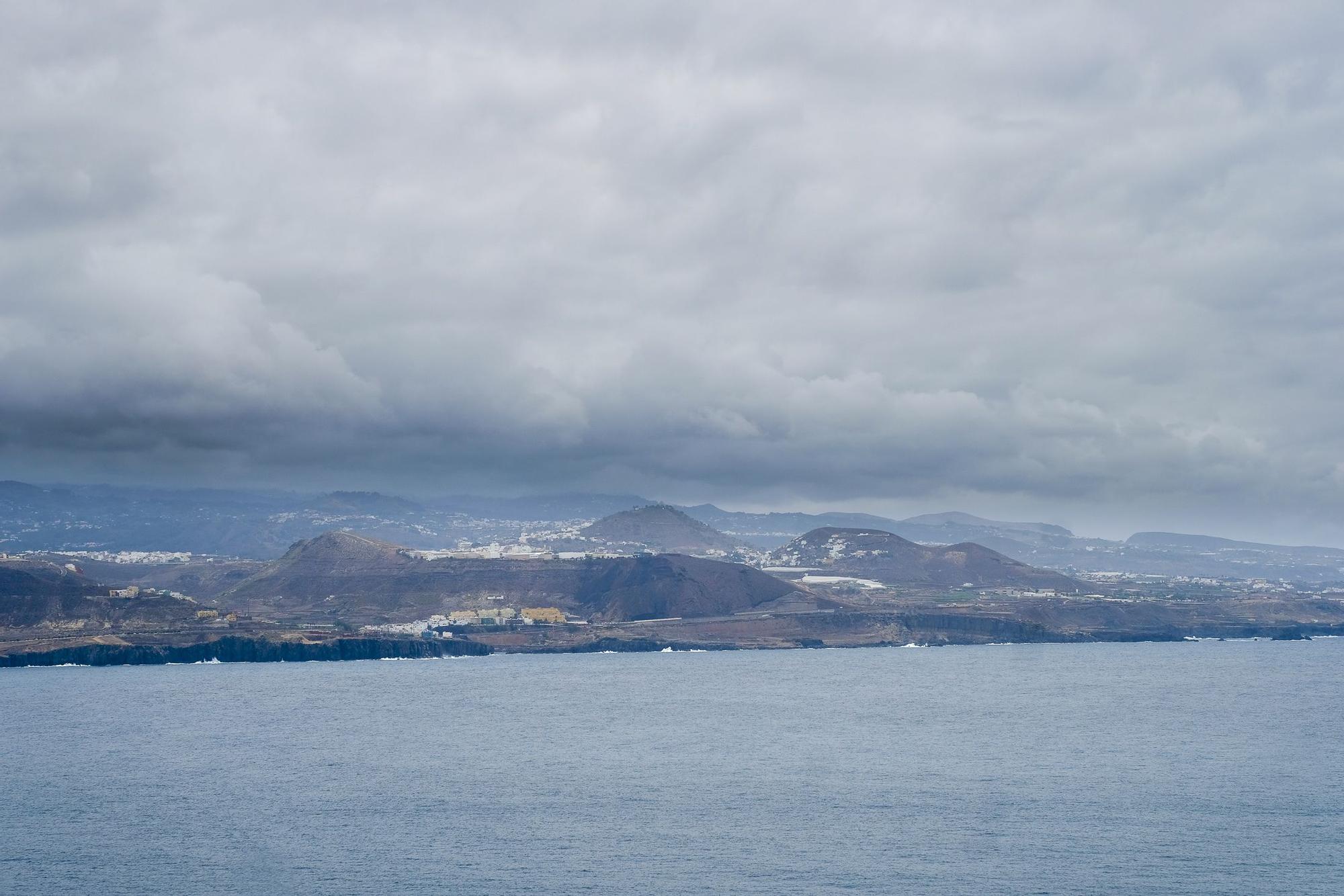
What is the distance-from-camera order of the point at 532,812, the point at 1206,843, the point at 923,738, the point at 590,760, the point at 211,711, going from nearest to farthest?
the point at 1206,843
the point at 532,812
the point at 590,760
the point at 923,738
the point at 211,711

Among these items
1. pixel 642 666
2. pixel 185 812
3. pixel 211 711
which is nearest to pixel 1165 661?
pixel 642 666

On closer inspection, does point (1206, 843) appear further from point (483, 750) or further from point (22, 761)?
point (22, 761)

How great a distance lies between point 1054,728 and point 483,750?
169ft

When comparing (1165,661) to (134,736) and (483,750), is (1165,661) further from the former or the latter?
(134,736)

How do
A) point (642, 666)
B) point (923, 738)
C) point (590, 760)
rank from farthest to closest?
1. point (642, 666)
2. point (923, 738)
3. point (590, 760)

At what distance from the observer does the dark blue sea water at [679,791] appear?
2697 inches

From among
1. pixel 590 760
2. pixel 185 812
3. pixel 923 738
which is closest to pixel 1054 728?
pixel 923 738

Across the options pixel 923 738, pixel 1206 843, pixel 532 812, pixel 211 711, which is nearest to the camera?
pixel 1206 843

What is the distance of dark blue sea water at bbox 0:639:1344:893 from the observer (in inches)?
2697

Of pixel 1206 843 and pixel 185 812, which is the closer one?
pixel 1206 843

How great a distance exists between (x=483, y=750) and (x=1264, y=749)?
63068 millimetres

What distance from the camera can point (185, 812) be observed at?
275ft

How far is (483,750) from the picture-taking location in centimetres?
10869

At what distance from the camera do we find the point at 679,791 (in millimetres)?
89688
